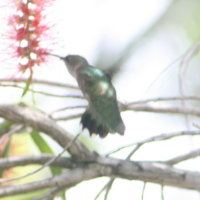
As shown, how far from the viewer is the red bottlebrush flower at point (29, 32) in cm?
190

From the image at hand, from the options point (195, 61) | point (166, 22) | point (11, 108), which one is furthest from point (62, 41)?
point (195, 61)

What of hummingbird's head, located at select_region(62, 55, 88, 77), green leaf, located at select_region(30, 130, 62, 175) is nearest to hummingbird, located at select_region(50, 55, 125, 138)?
hummingbird's head, located at select_region(62, 55, 88, 77)

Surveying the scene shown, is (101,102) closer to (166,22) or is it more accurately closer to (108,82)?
(108,82)

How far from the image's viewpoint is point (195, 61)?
13.1 feet

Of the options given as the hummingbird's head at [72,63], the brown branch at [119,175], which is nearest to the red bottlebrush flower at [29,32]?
the hummingbird's head at [72,63]

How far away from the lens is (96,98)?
2.00 metres

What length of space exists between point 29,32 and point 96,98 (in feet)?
0.90

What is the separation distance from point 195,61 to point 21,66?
2.20 meters

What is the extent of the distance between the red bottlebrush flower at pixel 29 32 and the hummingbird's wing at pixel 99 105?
157mm

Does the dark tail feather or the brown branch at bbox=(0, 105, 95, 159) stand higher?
the dark tail feather

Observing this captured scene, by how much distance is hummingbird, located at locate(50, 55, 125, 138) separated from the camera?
6.26 ft

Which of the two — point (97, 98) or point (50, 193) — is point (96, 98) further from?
point (50, 193)

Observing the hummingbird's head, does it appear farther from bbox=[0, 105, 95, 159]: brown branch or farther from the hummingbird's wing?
bbox=[0, 105, 95, 159]: brown branch

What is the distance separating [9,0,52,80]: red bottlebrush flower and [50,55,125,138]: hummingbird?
0.31 feet
